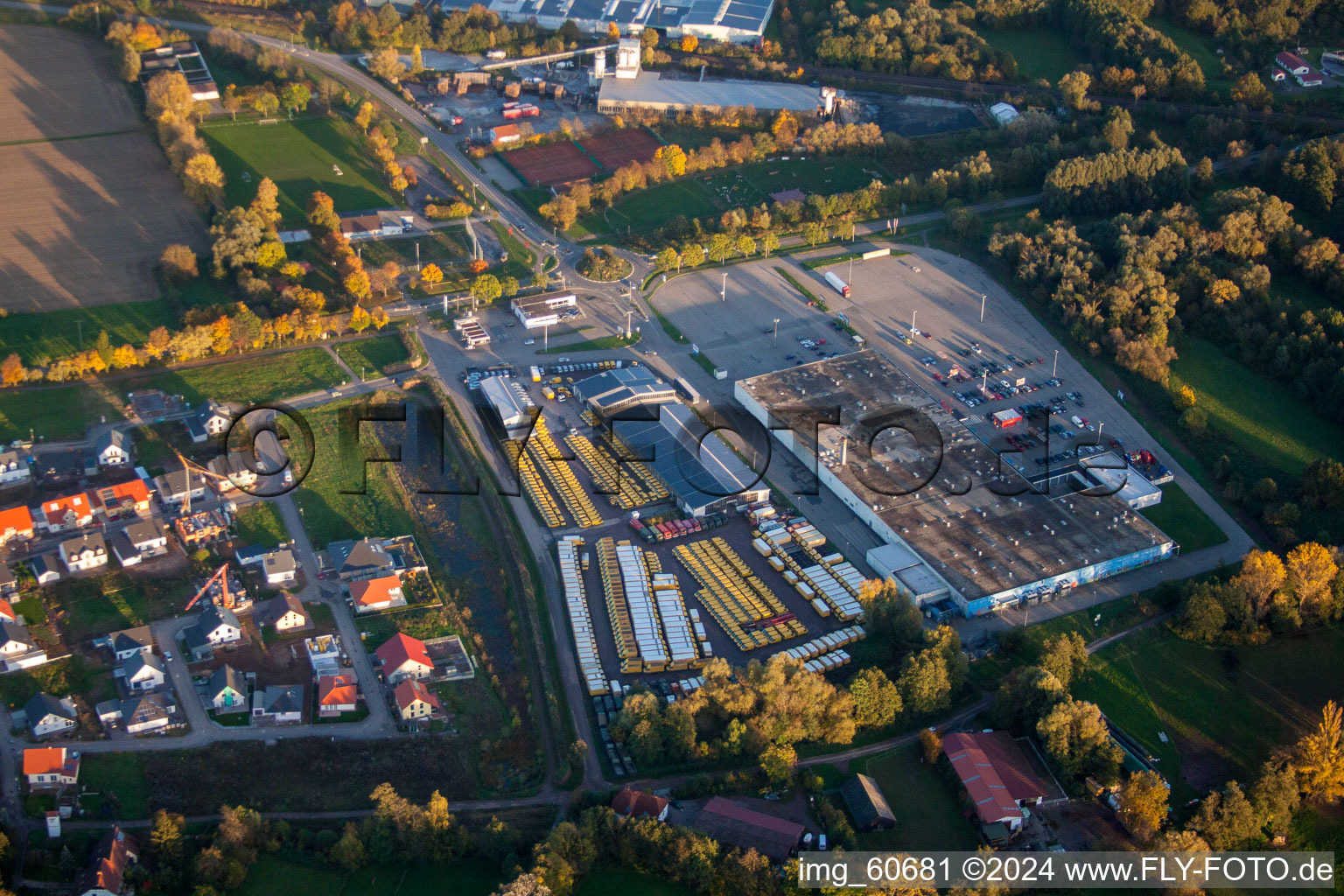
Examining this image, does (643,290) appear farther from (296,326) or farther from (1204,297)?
(1204,297)

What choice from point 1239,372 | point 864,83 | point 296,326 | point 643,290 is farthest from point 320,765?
point 864,83

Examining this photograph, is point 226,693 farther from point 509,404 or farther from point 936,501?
point 936,501

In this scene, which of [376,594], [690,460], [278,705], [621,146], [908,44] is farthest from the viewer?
[908,44]

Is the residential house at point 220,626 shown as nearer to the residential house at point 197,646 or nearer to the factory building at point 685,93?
the residential house at point 197,646

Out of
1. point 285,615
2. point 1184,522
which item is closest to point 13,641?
point 285,615

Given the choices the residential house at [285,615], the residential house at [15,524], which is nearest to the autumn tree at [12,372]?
the residential house at [15,524]

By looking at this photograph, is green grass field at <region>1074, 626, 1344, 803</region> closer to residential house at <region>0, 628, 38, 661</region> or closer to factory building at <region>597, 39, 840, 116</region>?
residential house at <region>0, 628, 38, 661</region>

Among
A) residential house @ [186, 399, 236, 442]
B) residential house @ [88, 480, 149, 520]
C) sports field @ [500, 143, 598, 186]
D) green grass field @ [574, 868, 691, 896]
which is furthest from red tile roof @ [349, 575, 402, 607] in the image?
sports field @ [500, 143, 598, 186]
